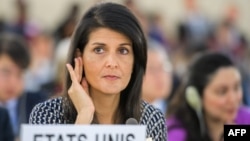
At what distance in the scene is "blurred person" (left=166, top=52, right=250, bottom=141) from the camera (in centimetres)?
657

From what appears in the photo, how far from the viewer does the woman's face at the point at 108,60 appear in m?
4.75

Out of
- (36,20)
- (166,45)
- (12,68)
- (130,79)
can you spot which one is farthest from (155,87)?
(36,20)

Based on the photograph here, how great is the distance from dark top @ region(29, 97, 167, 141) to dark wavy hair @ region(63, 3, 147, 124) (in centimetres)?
4

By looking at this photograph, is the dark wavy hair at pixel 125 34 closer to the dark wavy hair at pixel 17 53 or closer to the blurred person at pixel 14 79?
the blurred person at pixel 14 79

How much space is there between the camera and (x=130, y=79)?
16.3ft

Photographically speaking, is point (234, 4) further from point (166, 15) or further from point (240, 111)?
point (240, 111)

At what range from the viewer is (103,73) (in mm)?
4754

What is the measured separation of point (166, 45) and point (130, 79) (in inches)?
450

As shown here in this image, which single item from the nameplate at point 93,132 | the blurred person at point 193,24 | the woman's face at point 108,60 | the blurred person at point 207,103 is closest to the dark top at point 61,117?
the woman's face at point 108,60

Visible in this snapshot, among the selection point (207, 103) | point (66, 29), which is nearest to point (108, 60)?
point (207, 103)

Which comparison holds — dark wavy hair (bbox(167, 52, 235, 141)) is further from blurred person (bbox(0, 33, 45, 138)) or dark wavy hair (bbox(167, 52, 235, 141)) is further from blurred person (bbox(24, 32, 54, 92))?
blurred person (bbox(24, 32, 54, 92))

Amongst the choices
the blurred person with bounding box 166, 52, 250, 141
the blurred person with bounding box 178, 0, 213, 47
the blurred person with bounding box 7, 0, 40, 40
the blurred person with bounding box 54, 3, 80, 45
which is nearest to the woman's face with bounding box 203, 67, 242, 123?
the blurred person with bounding box 166, 52, 250, 141

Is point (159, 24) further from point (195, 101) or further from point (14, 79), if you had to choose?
point (195, 101)

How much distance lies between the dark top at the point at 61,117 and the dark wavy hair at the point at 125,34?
43mm
